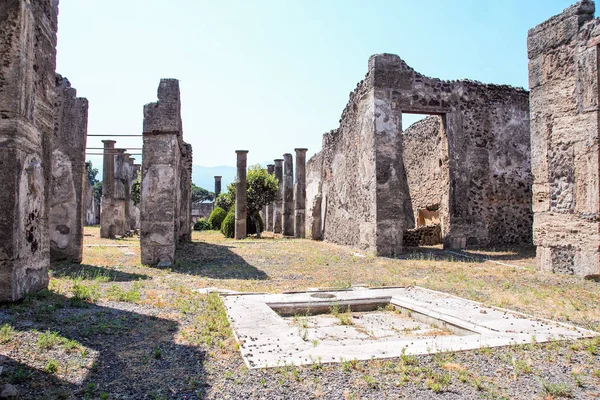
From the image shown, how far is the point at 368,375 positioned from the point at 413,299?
272 cm

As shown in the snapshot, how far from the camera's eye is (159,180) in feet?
29.0

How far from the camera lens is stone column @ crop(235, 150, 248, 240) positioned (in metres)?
20.2

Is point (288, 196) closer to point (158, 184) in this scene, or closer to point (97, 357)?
point (158, 184)

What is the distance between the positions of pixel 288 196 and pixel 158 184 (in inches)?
A: 580

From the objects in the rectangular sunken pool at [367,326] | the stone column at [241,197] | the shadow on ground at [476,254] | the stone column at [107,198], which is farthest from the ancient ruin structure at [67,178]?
the stone column at [241,197]

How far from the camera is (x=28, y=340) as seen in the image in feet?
11.0

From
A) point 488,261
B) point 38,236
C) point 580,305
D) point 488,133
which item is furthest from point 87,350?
point 488,133

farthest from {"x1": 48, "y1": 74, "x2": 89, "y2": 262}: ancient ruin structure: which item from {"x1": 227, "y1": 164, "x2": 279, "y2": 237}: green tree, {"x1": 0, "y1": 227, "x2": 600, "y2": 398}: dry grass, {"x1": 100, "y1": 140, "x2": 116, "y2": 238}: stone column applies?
{"x1": 227, "y1": 164, "x2": 279, "y2": 237}: green tree

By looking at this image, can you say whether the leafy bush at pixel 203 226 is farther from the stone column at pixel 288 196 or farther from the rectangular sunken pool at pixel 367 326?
the rectangular sunken pool at pixel 367 326

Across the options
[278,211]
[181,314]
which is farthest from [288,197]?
[181,314]

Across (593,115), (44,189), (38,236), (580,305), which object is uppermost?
(593,115)

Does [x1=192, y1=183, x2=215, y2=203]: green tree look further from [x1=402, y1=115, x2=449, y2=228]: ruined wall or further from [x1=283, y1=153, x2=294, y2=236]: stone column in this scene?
[x1=402, y1=115, x2=449, y2=228]: ruined wall

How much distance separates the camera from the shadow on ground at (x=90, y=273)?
22.5 feet

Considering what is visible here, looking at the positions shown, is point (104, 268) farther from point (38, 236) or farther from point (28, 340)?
point (28, 340)
